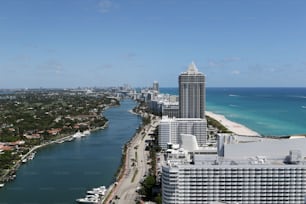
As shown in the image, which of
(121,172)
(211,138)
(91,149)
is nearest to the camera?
(121,172)

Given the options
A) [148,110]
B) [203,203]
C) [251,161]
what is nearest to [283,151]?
[251,161]

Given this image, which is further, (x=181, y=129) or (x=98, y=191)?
(x=181, y=129)

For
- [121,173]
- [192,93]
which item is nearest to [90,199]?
[121,173]

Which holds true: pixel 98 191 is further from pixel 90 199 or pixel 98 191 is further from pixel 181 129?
pixel 181 129

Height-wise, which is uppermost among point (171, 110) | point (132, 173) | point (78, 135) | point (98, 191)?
point (171, 110)

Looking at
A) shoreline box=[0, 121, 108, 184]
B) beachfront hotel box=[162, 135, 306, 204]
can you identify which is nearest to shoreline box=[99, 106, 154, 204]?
beachfront hotel box=[162, 135, 306, 204]

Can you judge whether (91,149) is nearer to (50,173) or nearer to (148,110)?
(50,173)

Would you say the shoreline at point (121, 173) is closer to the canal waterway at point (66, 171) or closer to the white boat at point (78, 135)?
the canal waterway at point (66, 171)
